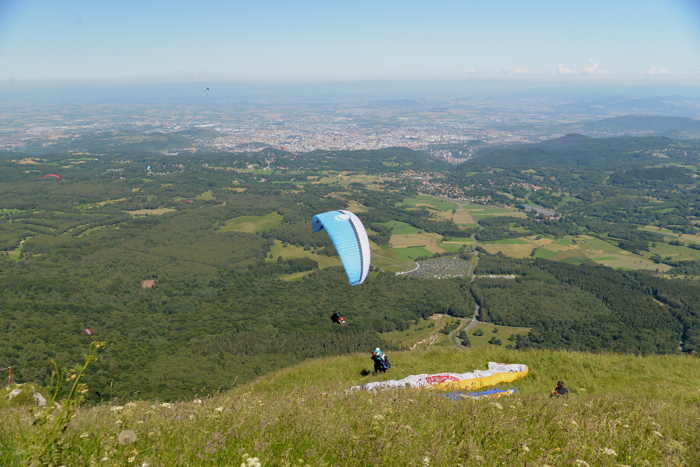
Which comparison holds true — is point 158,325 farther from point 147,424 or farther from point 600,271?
point 600,271

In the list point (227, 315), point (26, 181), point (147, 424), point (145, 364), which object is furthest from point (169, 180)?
point (147, 424)

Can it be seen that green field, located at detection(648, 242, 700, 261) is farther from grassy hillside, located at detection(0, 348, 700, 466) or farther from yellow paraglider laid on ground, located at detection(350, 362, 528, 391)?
grassy hillside, located at detection(0, 348, 700, 466)

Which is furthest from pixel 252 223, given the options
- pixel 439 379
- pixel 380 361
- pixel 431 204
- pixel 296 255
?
pixel 439 379

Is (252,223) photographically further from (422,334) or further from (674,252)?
(674,252)

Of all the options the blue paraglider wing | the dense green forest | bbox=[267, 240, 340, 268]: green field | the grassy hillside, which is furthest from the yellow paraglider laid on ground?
bbox=[267, 240, 340, 268]: green field

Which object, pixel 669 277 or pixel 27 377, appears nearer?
pixel 27 377

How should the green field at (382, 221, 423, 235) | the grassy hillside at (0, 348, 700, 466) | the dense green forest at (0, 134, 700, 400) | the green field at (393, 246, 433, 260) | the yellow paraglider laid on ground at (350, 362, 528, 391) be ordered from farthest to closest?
the green field at (382, 221, 423, 235), the green field at (393, 246, 433, 260), the dense green forest at (0, 134, 700, 400), the yellow paraglider laid on ground at (350, 362, 528, 391), the grassy hillside at (0, 348, 700, 466)
